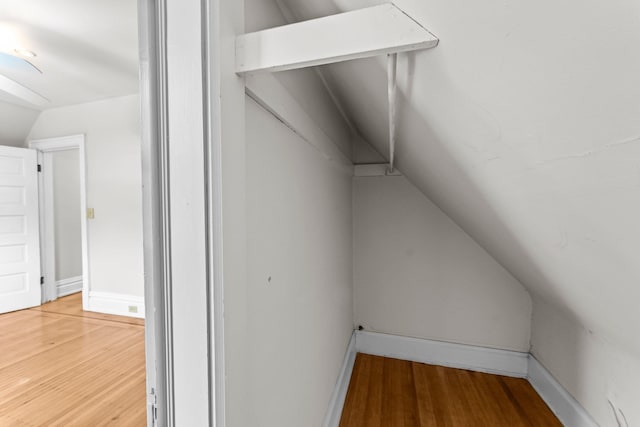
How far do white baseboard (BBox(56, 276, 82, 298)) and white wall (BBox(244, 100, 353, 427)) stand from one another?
158 inches

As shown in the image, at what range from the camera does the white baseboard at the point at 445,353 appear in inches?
81.0

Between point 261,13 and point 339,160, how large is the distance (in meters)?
1.08

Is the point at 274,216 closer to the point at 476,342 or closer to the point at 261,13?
the point at 261,13

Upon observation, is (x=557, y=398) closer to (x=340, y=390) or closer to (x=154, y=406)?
(x=340, y=390)

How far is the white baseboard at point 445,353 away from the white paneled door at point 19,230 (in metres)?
3.82

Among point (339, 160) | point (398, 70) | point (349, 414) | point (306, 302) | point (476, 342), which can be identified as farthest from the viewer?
point (476, 342)

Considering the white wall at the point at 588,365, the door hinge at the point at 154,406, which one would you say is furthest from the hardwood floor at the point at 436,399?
the door hinge at the point at 154,406

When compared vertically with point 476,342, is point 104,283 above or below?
above

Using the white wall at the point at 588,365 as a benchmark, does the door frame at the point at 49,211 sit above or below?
above

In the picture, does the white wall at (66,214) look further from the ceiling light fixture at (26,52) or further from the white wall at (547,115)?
the white wall at (547,115)

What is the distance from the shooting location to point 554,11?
0.29 m

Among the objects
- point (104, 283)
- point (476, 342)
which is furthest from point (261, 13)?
point (104, 283)

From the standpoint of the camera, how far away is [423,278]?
2.25 metres

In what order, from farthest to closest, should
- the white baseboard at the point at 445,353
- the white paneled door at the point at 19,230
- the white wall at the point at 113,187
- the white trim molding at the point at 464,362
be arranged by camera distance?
the white paneled door at the point at 19,230 → the white wall at the point at 113,187 → the white baseboard at the point at 445,353 → the white trim molding at the point at 464,362
